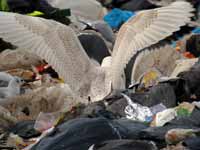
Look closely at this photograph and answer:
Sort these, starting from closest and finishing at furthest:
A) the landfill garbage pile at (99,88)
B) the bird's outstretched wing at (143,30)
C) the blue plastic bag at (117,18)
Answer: the landfill garbage pile at (99,88) → the bird's outstretched wing at (143,30) → the blue plastic bag at (117,18)

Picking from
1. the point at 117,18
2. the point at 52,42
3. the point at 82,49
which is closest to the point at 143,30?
the point at 82,49

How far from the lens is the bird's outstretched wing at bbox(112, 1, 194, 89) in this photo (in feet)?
19.4

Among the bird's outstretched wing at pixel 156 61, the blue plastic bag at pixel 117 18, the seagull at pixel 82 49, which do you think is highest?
the seagull at pixel 82 49

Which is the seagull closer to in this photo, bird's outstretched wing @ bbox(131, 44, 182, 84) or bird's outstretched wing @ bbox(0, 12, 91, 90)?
bird's outstretched wing @ bbox(0, 12, 91, 90)

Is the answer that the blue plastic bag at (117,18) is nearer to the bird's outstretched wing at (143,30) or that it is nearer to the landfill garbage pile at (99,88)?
the landfill garbage pile at (99,88)

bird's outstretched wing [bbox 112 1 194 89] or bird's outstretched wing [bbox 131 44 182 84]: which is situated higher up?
bird's outstretched wing [bbox 112 1 194 89]

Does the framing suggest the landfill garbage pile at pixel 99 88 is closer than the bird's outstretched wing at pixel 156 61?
Yes

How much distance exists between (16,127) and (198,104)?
1.35 m

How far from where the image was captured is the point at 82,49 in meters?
5.93

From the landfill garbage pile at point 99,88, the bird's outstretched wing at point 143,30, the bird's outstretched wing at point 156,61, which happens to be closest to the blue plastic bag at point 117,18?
the landfill garbage pile at point 99,88

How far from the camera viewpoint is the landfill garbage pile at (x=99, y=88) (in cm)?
451

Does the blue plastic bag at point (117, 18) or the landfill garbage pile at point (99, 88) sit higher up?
the landfill garbage pile at point (99, 88)

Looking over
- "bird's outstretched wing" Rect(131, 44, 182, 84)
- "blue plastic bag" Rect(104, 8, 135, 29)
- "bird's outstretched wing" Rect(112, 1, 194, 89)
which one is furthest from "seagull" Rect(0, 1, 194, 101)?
"blue plastic bag" Rect(104, 8, 135, 29)

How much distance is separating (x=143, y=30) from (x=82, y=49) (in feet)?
1.76
